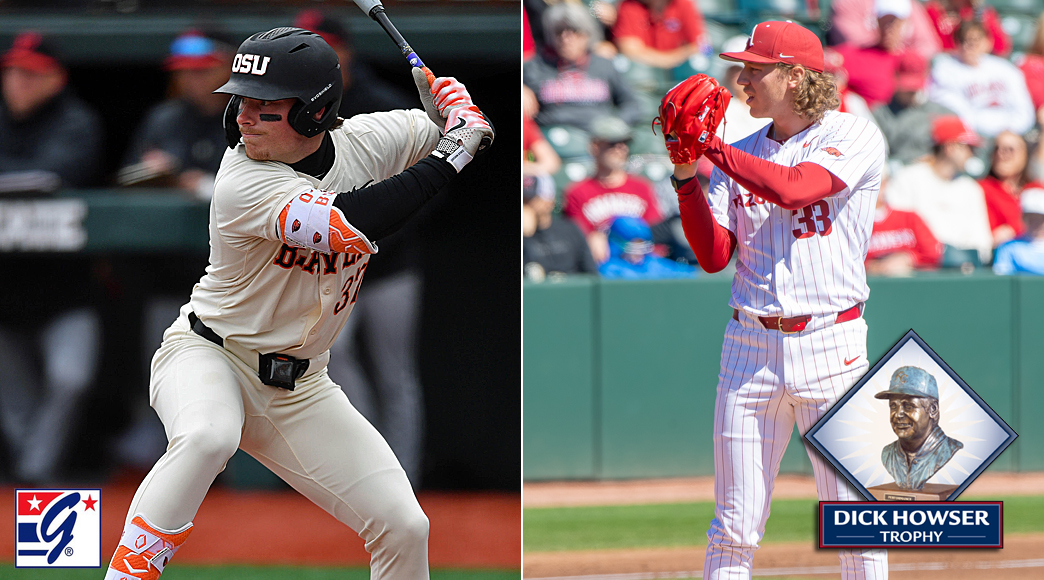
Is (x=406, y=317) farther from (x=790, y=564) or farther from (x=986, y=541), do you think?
(x=986, y=541)

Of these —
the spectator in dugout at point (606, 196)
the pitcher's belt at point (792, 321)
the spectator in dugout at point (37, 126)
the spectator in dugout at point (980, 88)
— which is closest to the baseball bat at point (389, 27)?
the pitcher's belt at point (792, 321)

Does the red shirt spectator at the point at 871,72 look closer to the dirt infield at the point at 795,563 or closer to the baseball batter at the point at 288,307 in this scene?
the dirt infield at the point at 795,563

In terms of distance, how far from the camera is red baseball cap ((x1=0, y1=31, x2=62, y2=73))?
452cm

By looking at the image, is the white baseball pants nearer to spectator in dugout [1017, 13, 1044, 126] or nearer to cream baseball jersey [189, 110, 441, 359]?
cream baseball jersey [189, 110, 441, 359]

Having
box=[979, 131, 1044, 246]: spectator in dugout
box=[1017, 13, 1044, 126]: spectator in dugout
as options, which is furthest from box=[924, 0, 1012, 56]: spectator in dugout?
box=[979, 131, 1044, 246]: spectator in dugout

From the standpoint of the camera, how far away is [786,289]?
2.56 meters

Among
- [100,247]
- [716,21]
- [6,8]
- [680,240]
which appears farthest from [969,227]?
[6,8]

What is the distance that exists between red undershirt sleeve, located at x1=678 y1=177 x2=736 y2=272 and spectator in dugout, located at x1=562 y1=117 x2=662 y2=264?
2597 millimetres

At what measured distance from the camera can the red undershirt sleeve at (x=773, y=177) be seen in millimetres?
2402

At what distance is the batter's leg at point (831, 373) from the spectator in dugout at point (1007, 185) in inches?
138

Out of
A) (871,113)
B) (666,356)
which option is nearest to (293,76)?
(666,356)

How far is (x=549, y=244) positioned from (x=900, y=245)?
1757mm

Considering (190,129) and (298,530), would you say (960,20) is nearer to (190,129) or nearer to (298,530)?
(190,129)

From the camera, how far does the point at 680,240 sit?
530 centimetres
